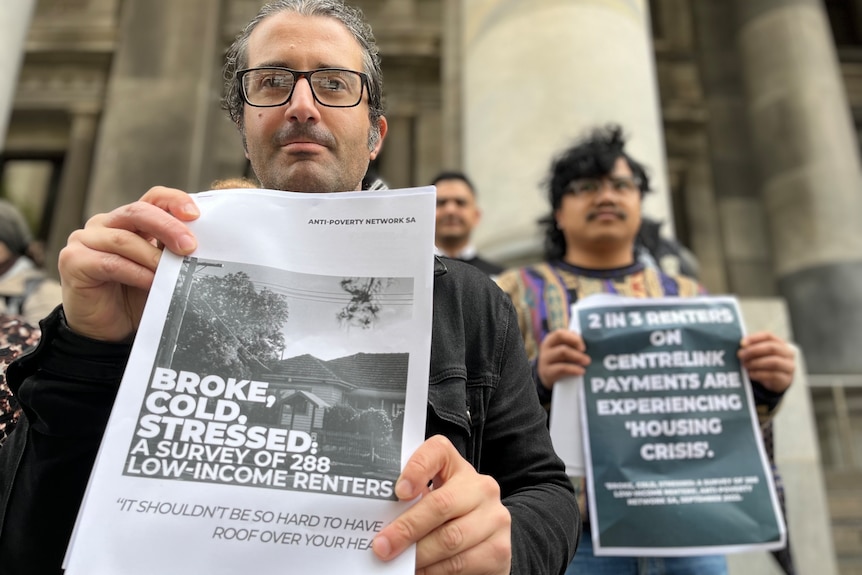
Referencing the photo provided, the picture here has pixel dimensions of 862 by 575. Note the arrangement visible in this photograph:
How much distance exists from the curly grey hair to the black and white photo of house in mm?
499

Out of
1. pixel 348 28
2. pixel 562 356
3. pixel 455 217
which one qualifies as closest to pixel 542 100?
pixel 455 217

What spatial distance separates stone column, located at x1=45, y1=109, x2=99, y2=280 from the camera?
35.0ft

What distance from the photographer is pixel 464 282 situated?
4.66 ft

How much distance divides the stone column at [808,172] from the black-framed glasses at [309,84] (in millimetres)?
8494

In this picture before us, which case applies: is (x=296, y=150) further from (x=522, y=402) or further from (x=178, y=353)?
(x=522, y=402)

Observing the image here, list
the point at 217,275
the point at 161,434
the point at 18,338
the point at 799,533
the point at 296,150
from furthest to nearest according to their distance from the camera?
the point at 799,533, the point at 18,338, the point at 296,150, the point at 217,275, the point at 161,434

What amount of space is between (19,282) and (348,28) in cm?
293

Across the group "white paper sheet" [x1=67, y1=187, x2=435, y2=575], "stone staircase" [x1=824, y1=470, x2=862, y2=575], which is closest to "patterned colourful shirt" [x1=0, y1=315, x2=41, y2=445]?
"white paper sheet" [x1=67, y1=187, x2=435, y2=575]

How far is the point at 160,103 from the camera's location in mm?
9891

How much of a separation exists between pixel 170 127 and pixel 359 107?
914cm

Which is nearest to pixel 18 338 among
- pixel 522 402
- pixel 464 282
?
pixel 464 282

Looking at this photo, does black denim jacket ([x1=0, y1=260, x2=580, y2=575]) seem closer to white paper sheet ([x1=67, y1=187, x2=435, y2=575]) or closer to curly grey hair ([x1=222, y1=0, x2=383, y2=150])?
white paper sheet ([x1=67, y1=187, x2=435, y2=575])

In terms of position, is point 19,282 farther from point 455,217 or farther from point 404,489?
point 404,489

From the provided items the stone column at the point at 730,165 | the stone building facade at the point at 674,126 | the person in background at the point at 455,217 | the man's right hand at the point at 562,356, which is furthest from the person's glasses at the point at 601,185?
the stone column at the point at 730,165
